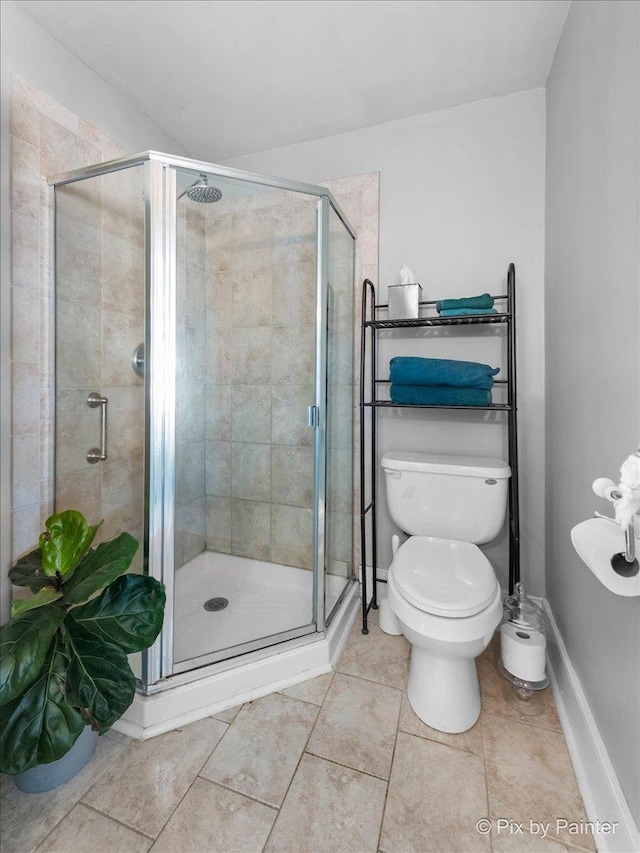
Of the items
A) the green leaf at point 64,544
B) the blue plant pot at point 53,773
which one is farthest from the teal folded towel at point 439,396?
the blue plant pot at point 53,773

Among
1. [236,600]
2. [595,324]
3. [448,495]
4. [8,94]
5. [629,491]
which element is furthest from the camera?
[236,600]

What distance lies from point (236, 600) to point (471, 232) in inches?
78.3

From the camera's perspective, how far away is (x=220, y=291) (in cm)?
160

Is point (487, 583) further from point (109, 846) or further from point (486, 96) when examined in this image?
point (486, 96)

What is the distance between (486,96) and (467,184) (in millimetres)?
361

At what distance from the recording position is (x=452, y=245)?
184 centimetres

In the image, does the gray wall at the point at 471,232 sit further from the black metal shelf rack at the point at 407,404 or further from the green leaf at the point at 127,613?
the green leaf at the point at 127,613

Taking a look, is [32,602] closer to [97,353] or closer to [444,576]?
[97,353]

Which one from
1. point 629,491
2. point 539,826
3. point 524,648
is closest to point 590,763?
point 539,826

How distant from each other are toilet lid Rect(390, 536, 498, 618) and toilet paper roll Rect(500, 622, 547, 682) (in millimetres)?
234

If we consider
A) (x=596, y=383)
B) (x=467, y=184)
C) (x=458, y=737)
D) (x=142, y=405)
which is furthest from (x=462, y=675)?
(x=467, y=184)

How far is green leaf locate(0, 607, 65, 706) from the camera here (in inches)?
34.3

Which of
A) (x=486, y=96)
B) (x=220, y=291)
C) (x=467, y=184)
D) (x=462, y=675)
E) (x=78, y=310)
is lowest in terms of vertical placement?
(x=462, y=675)

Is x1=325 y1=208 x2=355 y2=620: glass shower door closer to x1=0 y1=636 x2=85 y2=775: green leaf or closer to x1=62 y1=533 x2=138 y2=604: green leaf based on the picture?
x1=62 y1=533 x2=138 y2=604: green leaf
